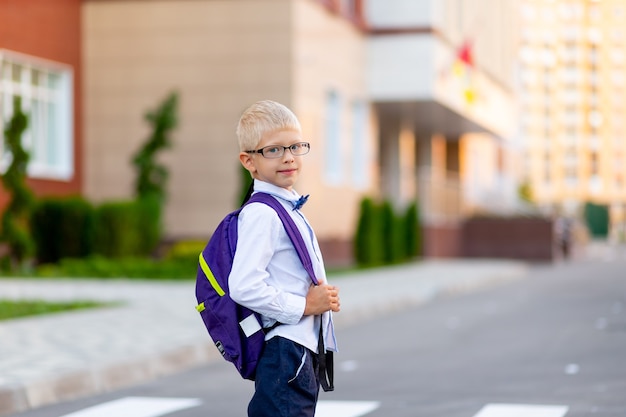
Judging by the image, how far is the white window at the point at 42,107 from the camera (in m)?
23.5

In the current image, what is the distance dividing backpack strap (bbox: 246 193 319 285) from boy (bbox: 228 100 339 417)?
30mm

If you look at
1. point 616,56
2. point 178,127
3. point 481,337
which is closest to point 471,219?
point 178,127

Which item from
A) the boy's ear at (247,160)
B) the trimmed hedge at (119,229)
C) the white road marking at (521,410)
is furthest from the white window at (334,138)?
the boy's ear at (247,160)

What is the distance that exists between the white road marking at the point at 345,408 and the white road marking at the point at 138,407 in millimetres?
944

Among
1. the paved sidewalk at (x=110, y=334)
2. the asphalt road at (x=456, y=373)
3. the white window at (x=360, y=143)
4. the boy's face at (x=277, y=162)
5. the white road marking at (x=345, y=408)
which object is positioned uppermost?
the white window at (x=360, y=143)

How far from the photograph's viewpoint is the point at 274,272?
187 inches

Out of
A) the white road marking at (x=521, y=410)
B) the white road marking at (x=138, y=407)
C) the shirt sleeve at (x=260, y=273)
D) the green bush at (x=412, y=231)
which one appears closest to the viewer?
the shirt sleeve at (x=260, y=273)

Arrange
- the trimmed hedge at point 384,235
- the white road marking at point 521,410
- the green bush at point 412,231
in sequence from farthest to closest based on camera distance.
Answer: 1. the green bush at point 412,231
2. the trimmed hedge at point 384,235
3. the white road marking at point 521,410

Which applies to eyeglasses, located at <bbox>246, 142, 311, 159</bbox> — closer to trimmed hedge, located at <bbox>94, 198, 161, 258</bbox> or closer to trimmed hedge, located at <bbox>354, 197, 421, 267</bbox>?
trimmed hedge, located at <bbox>94, 198, 161, 258</bbox>

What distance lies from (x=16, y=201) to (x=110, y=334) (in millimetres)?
9411

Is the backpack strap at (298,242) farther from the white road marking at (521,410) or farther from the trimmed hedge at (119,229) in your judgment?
the trimmed hedge at (119,229)

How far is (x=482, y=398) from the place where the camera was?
8.88m

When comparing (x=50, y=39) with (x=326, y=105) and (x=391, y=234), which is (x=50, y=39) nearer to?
(x=326, y=105)

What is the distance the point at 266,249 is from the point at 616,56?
11908 centimetres
